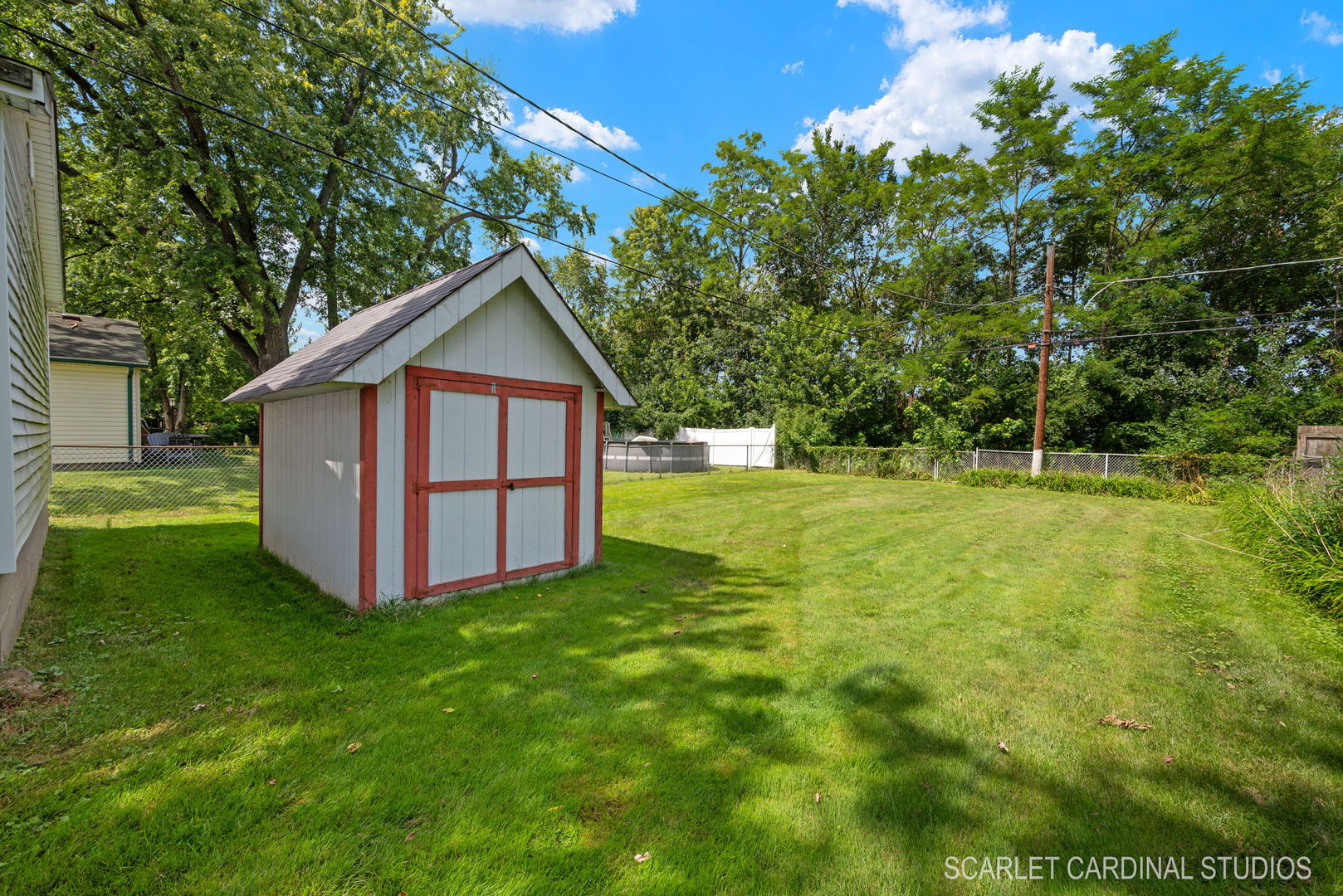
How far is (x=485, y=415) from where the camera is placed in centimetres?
541

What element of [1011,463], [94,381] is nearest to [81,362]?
[94,381]

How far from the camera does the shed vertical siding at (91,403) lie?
48.1 ft

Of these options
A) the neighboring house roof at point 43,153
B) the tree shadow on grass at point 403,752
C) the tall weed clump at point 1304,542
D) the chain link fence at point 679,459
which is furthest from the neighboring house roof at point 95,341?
the tall weed clump at point 1304,542

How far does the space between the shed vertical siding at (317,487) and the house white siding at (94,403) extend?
1426 centimetres

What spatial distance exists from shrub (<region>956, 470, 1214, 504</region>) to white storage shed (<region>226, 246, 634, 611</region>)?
15.4m

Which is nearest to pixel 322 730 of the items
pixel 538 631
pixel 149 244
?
pixel 538 631

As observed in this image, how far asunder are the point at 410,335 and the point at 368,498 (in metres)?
1.49

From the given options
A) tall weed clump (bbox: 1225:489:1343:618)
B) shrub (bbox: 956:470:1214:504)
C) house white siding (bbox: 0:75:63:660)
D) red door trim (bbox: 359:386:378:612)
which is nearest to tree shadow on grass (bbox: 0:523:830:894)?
red door trim (bbox: 359:386:378:612)

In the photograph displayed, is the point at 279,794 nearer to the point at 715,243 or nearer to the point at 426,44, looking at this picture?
the point at 426,44

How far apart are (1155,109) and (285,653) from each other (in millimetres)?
31796

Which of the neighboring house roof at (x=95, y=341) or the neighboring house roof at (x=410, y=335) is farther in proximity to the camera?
the neighboring house roof at (x=95, y=341)

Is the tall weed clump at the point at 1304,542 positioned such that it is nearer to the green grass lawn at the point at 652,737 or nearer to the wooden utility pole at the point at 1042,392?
the green grass lawn at the point at 652,737

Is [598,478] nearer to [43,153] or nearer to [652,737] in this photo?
[652,737]

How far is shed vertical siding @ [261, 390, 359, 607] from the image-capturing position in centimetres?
480
